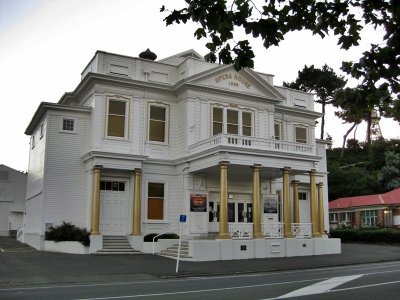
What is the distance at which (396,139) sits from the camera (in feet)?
208

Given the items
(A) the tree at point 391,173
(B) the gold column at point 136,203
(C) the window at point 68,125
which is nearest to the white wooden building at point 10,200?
(C) the window at point 68,125

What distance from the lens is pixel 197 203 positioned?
2647 centimetres

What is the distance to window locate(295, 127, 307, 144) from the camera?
110 feet

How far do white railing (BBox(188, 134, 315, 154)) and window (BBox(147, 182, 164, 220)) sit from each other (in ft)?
9.58

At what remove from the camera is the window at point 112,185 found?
85.3ft

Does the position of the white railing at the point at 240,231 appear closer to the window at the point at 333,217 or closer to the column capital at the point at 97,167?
the column capital at the point at 97,167

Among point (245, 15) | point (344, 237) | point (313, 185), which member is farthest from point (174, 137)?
point (245, 15)

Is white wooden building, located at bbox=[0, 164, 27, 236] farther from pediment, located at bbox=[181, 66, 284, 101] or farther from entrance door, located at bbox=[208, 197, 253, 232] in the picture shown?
pediment, located at bbox=[181, 66, 284, 101]

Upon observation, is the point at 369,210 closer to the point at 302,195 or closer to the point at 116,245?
the point at 302,195

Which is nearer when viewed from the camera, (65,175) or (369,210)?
(65,175)

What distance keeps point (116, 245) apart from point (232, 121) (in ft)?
32.5

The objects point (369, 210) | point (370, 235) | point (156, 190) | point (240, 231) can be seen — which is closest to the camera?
point (240, 231)

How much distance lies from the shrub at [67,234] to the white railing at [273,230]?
30.5 feet

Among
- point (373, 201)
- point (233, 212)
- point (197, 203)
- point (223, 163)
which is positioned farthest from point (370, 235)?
point (223, 163)
